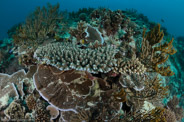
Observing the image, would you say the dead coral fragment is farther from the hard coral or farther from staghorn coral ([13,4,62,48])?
staghorn coral ([13,4,62,48])

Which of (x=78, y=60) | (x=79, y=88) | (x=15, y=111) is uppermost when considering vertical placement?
(x=78, y=60)

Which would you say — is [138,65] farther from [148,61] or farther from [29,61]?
[29,61]

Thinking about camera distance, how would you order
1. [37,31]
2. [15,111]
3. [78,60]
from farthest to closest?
[37,31] < [15,111] < [78,60]

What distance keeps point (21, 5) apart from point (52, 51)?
373ft

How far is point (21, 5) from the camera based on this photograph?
9175 cm

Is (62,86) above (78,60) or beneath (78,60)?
beneath

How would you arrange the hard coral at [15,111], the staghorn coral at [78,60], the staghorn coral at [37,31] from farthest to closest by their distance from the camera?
1. the staghorn coral at [37,31]
2. the hard coral at [15,111]
3. the staghorn coral at [78,60]

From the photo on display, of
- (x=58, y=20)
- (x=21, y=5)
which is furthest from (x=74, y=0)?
(x=58, y=20)

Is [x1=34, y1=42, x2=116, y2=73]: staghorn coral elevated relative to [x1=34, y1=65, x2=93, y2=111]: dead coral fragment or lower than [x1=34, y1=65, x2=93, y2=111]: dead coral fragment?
elevated

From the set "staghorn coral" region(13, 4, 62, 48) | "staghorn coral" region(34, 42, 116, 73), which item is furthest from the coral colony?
"staghorn coral" region(13, 4, 62, 48)

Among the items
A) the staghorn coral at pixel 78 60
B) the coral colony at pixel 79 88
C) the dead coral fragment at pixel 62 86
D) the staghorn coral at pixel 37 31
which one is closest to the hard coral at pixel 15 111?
the coral colony at pixel 79 88

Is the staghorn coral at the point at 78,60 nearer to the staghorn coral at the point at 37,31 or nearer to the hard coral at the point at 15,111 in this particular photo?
the hard coral at the point at 15,111

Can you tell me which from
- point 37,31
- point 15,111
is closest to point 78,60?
point 15,111

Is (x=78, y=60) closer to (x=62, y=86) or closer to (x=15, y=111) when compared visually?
(x=62, y=86)
